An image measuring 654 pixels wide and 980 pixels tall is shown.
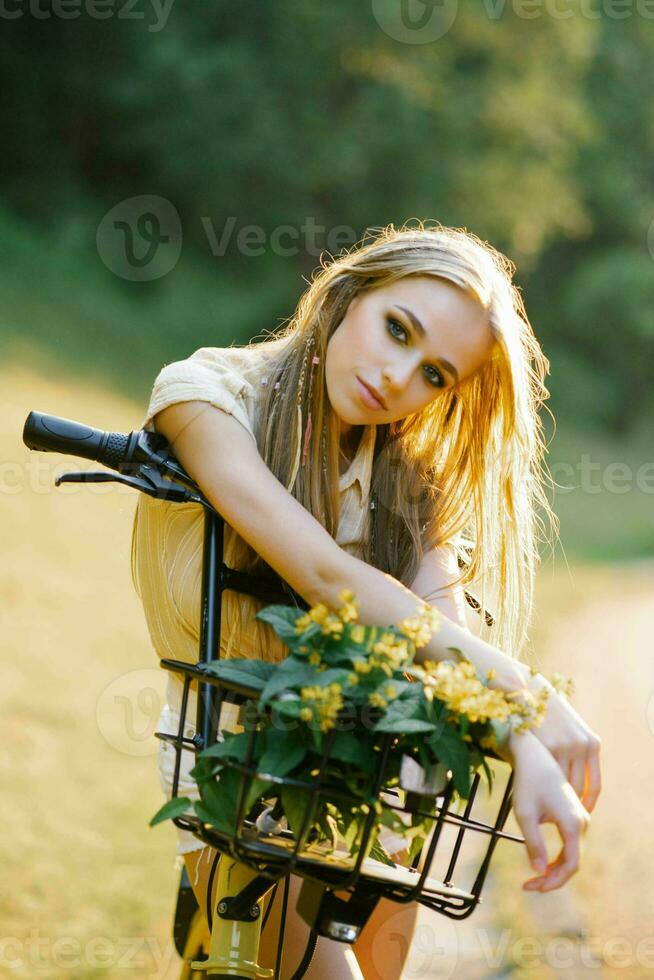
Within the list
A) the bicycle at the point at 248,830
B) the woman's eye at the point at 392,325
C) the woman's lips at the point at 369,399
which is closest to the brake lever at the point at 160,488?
the bicycle at the point at 248,830

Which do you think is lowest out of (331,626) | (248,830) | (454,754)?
(248,830)

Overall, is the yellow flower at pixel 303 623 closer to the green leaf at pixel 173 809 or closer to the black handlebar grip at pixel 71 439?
the green leaf at pixel 173 809

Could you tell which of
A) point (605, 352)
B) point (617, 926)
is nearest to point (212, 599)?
point (617, 926)

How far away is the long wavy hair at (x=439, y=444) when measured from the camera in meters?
1.95

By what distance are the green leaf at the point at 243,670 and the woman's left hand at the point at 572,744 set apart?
0.33m

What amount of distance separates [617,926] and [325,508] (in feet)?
9.19

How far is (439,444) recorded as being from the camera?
2180mm

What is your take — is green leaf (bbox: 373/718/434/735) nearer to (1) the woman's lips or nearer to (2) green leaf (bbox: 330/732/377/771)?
(2) green leaf (bbox: 330/732/377/771)

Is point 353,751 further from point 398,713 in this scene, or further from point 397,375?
point 397,375

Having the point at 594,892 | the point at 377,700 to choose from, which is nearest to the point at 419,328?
the point at 377,700

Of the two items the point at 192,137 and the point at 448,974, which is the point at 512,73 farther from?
the point at 448,974

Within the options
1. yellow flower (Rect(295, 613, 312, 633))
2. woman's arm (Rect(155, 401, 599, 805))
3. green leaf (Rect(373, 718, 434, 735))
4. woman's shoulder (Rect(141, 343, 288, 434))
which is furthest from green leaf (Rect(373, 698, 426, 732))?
woman's shoulder (Rect(141, 343, 288, 434))

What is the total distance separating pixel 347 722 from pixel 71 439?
2.05 ft

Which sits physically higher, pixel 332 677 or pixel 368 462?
pixel 368 462
